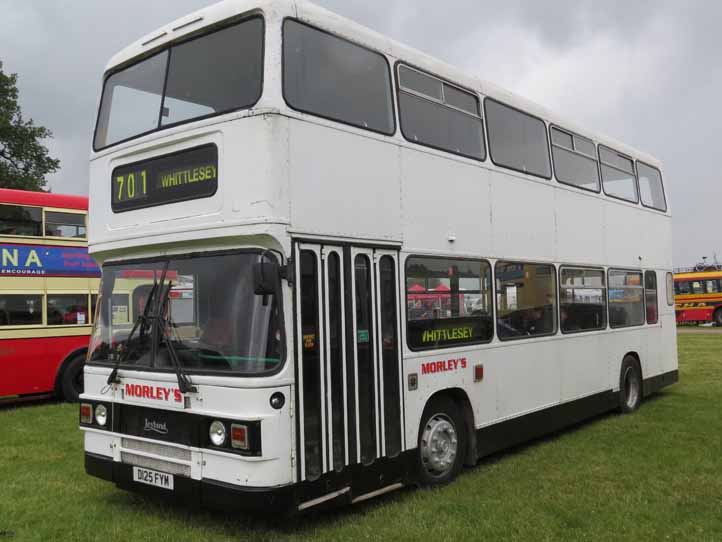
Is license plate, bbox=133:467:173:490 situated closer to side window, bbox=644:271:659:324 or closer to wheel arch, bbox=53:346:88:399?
wheel arch, bbox=53:346:88:399

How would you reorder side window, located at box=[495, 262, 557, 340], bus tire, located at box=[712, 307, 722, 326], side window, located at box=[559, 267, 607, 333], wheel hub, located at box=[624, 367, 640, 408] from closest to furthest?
side window, located at box=[495, 262, 557, 340]
side window, located at box=[559, 267, 607, 333]
wheel hub, located at box=[624, 367, 640, 408]
bus tire, located at box=[712, 307, 722, 326]

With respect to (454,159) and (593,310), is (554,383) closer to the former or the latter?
(593,310)

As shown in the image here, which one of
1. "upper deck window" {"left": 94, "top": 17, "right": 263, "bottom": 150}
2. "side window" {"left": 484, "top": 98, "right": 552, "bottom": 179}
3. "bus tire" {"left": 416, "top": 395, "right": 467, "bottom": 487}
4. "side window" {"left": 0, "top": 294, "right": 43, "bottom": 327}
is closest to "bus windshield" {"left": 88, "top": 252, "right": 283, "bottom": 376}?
"upper deck window" {"left": 94, "top": 17, "right": 263, "bottom": 150}

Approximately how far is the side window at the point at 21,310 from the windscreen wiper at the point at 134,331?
7.18m

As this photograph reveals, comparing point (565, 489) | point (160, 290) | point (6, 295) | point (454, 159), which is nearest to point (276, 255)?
point (160, 290)

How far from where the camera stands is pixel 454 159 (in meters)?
7.36

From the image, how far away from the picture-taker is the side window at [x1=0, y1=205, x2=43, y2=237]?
12180 millimetres

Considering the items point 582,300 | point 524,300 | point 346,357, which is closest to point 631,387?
point 582,300

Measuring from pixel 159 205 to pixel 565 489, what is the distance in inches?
178

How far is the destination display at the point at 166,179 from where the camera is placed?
220 inches

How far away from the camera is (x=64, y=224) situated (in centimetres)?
1295

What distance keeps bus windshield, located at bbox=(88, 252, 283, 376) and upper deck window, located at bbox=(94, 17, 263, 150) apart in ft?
3.97

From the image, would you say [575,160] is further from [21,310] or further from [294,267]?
[21,310]

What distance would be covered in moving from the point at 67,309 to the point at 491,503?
942 cm
